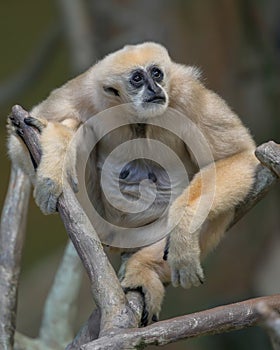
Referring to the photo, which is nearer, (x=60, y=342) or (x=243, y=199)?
(x=243, y=199)

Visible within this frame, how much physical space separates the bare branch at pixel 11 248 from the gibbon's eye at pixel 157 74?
52.8 inches

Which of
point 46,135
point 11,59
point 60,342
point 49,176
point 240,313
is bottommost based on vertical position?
point 240,313

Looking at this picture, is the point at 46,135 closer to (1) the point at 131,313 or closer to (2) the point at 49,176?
(2) the point at 49,176

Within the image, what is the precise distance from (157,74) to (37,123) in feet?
2.46

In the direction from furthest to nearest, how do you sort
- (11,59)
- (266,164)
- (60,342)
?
(11,59), (60,342), (266,164)

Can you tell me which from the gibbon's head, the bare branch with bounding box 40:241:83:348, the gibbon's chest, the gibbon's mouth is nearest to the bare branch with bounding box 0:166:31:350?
the bare branch with bounding box 40:241:83:348

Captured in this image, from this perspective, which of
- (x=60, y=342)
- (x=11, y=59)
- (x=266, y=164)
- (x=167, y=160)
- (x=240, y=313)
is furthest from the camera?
(x=11, y=59)

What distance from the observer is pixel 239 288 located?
8.39 m

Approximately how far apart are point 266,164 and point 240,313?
0.85 metres

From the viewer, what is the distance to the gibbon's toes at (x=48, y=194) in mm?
3898

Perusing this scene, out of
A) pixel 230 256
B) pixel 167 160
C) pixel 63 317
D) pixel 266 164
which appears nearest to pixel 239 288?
pixel 230 256

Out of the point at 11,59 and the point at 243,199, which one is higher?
the point at 11,59

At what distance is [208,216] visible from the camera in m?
4.11

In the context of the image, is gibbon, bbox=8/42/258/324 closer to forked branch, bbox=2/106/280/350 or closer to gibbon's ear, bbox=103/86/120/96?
gibbon's ear, bbox=103/86/120/96
